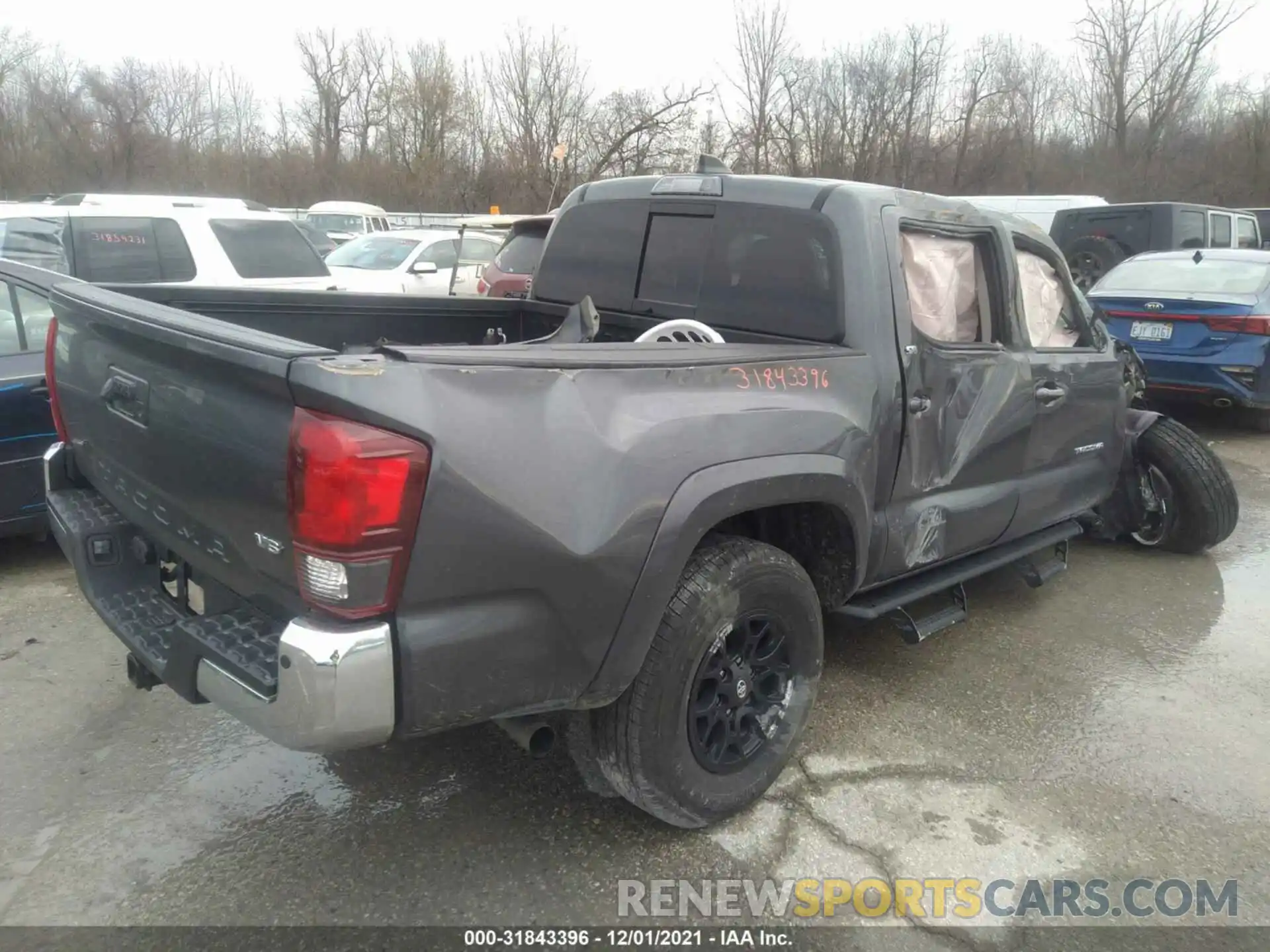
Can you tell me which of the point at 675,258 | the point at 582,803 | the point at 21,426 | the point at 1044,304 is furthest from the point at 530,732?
the point at 21,426

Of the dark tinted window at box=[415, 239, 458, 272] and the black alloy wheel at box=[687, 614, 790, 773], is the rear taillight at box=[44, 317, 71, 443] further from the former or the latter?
the dark tinted window at box=[415, 239, 458, 272]

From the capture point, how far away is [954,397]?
3.52m

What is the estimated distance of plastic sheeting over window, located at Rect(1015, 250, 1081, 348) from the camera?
4137 millimetres

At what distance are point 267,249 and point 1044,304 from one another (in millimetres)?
6414

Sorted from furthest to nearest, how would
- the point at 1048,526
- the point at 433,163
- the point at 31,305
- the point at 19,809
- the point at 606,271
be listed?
the point at 433,163
the point at 31,305
the point at 1048,526
the point at 606,271
the point at 19,809

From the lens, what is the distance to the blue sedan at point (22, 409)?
179 inches

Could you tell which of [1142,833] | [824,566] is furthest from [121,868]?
[1142,833]

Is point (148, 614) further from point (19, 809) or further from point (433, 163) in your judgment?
point (433, 163)

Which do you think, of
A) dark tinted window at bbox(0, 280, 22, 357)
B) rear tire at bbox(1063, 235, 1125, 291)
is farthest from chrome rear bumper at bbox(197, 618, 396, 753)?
rear tire at bbox(1063, 235, 1125, 291)

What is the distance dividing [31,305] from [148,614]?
303cm

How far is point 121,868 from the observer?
266cm

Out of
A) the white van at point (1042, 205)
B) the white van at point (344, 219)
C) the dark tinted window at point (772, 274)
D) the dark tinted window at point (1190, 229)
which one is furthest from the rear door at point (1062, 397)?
the white van at point (344, 219)

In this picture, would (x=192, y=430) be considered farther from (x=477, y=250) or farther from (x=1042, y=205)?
(x=1042, y=205)

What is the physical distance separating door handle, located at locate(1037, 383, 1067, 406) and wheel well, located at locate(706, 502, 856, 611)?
4.41ft
